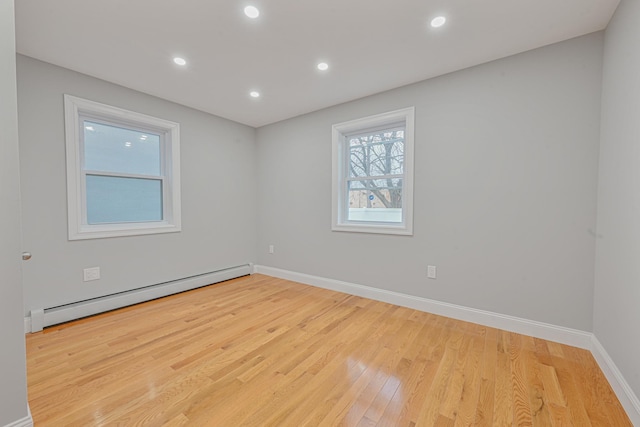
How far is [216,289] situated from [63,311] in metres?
1.48

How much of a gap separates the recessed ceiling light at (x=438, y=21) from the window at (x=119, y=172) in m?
3.09

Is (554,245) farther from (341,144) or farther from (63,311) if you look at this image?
(63,311)

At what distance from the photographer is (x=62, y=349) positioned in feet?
6.58

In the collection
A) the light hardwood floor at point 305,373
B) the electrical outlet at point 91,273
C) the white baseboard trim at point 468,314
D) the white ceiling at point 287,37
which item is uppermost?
the white ceiling at point 287,37

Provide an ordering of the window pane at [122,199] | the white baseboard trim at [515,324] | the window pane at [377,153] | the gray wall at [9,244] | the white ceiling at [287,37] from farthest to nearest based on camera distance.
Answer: the window pane at [377,153], the window pane at [122,199], the white ceiling at [287,37], the white baseboard trim at [515,324], the gray wall at [9,244]

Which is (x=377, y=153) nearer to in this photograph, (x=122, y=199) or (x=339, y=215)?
(x=339, y=215)

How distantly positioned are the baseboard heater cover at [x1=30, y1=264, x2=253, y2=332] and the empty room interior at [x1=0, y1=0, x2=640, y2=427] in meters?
0.03

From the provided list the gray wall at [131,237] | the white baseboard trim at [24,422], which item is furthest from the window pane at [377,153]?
the white baseboard trim at [24,422]

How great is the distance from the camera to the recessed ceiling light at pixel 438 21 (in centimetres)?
183

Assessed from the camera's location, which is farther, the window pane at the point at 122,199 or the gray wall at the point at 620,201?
the window pane at the point at 122,199

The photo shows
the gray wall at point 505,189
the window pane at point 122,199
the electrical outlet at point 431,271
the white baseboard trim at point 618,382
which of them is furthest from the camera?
the window pane at point 122,199

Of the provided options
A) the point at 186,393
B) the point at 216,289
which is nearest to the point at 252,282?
the point at 216,289

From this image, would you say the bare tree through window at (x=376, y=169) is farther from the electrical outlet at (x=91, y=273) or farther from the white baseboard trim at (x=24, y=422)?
the white baseboard trim at (x=24, y=422)

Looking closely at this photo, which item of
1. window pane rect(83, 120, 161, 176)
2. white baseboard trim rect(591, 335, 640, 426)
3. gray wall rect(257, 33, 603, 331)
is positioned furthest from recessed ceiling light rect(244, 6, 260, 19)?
white baseboard trim rect(591, 335, 640, 426)
